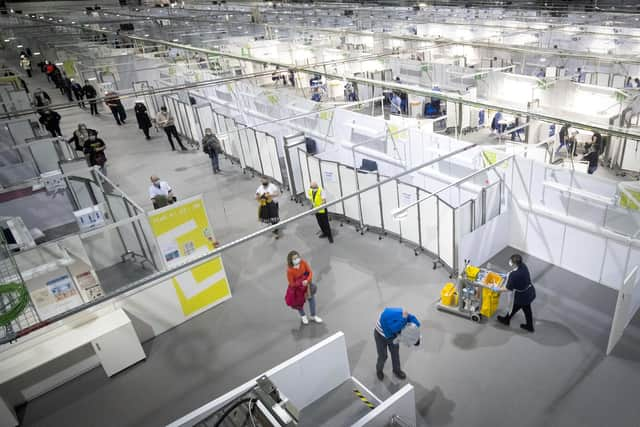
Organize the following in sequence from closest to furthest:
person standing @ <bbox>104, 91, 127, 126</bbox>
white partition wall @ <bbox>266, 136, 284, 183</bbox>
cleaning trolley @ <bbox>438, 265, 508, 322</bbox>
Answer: cleaning trolley @ <bbox>438, 265, 508, 322</bbox> → white partition wall @ <bbox>266, 136, 284, 183</bbox> → person standing @ <bbox>104, 91, 127, 126</bbox>

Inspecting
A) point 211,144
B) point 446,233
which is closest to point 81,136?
point 211,144

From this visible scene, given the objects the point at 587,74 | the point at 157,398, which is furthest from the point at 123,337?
the point at 587,74

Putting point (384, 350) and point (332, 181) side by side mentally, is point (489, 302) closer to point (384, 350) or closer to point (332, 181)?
point (384, 350)

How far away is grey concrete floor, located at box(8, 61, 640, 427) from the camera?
464 centimetres

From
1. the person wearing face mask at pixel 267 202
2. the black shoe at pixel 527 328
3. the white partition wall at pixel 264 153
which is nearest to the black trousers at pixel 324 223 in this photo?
the person wearing face mask at pixel 267 202

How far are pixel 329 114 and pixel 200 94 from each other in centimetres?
662

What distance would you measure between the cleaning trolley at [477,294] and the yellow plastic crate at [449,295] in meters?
0.09

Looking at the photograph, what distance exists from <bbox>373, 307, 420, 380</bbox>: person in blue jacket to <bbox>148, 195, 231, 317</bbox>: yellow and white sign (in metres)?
2.62

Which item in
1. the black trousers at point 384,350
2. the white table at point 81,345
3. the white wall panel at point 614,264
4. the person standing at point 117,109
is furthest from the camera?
the person standing at point 117,109

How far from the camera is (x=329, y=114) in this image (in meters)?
9.79

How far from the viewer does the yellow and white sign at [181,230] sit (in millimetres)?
6078

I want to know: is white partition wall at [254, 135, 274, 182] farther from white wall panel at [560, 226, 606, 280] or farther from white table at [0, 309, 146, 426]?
white wall panel at [560, 226, 606, 280]

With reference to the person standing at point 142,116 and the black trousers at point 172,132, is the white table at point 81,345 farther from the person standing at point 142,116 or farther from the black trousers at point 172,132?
the person standing at point 142,116

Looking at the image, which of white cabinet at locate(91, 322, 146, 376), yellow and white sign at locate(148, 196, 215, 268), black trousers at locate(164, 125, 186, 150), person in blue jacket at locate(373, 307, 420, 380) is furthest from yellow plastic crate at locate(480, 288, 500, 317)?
black trousers at locate(164, 125, 186, 150)
